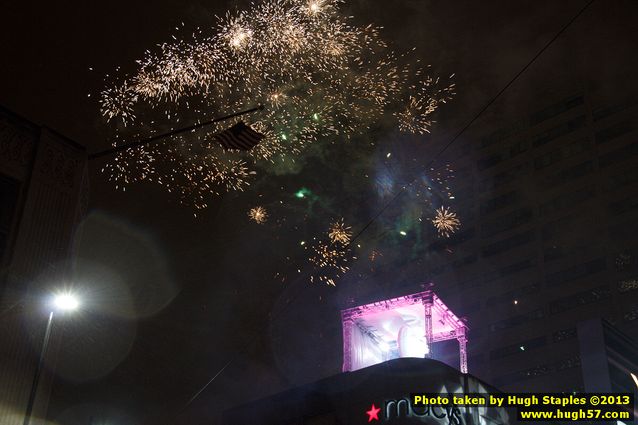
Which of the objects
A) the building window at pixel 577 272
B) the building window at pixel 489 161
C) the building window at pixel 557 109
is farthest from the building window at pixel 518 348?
the building window at pixel 557 109

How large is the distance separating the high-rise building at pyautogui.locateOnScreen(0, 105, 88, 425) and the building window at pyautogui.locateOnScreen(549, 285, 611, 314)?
73127mm

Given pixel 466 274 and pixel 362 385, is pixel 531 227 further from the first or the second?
pixel 362 385

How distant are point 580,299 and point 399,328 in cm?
5450

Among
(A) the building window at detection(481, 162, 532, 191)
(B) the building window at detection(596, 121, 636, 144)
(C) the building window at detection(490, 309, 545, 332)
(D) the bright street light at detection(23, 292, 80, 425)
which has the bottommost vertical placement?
(D) the bright street light at detection(23, 292, 80, 425)

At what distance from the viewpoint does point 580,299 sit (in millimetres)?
82562

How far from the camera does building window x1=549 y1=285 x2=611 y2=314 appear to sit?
80.6 meters

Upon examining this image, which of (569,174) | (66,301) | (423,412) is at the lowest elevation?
(423,412)

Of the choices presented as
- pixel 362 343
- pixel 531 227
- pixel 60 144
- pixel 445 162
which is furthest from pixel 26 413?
pixel 445 162

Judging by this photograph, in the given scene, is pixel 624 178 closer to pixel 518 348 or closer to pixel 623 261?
pixel 623 261

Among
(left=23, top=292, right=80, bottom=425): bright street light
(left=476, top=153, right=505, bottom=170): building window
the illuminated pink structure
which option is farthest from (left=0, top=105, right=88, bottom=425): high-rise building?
(left=476, top=153, right=505, bottom=170): building window

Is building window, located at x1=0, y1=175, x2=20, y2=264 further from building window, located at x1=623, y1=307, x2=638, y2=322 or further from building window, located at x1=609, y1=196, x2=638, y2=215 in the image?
building window, located at x1=609, y1=196, x2=638, y2=215

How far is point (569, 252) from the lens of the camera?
86.9m

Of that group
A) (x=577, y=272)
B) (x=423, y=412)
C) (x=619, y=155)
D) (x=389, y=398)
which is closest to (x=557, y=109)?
(x=619, y=155)

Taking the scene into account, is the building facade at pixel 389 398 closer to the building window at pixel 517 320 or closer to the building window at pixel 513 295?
the building window at pixel 517 320
